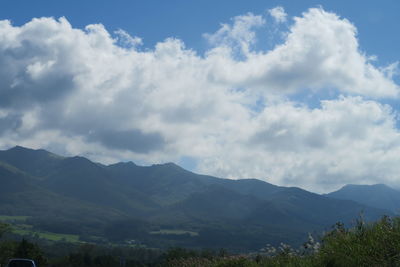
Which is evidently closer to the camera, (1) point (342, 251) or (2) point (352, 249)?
(2) point (352, 249)

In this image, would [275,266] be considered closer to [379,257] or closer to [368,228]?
[368,228]

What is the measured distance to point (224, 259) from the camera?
67.8 ft

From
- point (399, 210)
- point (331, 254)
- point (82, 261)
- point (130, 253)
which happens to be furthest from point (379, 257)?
point (130, 253)

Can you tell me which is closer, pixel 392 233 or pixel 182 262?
pixel 392 233

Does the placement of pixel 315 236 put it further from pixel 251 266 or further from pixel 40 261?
pixel 40 261

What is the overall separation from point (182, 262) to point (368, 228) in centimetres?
1007

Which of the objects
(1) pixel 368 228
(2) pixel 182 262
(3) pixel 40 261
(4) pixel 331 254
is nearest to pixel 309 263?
(4) pixel 331 254

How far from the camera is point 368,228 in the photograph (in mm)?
14484

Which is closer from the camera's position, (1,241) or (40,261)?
(40,261)

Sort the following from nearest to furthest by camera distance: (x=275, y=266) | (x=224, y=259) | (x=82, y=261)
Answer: (x=275, y=266)
(x=224, y=259)
(x=82, y=261)

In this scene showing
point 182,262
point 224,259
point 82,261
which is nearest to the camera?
point 224,259

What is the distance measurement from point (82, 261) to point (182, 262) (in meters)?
77.6

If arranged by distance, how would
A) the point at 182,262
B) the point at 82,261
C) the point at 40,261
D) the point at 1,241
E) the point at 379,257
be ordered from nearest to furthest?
the point at 379,257 → the point at 182,262 → the point at 40,261 → the point at 82,261 → the point at 1,241

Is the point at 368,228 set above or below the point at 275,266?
above
